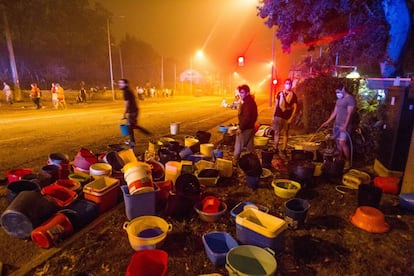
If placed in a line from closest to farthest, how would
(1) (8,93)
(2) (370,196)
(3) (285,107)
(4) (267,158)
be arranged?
(2) (370,196) < (4) (267,158) < (3) (285,107) < (1) (8,93)

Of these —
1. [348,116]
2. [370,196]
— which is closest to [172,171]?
[370,196]

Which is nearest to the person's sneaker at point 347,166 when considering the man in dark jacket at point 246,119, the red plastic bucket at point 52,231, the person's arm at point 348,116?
the person's arm at point 348,116

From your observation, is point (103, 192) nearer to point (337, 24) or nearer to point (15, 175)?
point (15, 175)

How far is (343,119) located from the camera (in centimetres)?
639

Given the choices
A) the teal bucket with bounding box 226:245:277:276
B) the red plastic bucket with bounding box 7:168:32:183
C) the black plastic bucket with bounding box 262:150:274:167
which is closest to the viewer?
the teal bucket with bounding box 226:245:277:276

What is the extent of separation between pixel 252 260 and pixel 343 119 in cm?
467

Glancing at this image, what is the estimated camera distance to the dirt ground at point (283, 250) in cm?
318

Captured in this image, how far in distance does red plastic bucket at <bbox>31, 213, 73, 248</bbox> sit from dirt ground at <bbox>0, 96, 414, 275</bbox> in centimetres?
10

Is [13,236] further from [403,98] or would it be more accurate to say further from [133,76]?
[133,76]

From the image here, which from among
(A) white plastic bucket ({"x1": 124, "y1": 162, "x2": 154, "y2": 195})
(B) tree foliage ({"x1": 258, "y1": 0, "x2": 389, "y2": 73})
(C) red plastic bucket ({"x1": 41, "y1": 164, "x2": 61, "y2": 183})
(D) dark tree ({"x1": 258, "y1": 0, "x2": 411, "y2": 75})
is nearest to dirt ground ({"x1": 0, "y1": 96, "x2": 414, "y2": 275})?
(A) white plastic bucket ({"x1": 124, "y1": 162, "x2": 154, "y2": 195})

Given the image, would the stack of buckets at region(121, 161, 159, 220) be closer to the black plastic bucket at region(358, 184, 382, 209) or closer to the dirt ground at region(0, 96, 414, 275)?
the dirt ground at region(0, 96, 414, 275)

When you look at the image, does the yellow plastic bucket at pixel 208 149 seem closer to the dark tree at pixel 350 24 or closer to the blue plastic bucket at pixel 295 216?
the blue plastic bucket at pixel 295 216

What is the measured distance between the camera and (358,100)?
28.3ft

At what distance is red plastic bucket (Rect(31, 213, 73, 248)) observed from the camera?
3.42 meters
